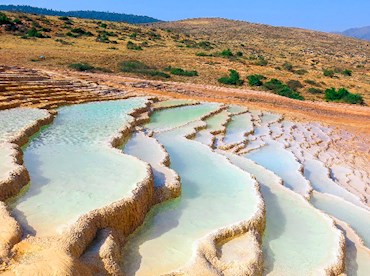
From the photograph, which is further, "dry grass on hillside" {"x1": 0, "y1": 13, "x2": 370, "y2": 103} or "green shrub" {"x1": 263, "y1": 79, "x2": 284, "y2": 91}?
"green shrub" {"x1": 263, "y1": 79, "x2": 284, "y2": 91}

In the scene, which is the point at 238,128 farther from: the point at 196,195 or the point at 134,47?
the point at 134,47

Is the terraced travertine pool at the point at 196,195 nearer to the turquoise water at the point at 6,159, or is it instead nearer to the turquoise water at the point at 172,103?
the turquoise water at the point at 6,159

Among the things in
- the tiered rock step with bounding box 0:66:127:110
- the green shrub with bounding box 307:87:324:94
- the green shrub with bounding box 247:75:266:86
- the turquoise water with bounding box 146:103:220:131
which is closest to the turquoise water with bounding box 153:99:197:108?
the turquoise water with bounding box 146:103:220:131

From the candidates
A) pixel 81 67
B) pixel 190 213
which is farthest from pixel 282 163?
pixel 81 67

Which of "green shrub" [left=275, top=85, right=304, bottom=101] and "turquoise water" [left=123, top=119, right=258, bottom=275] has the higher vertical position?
A: "turquoise water" [left=123, top=119, right=258, bottom=275]

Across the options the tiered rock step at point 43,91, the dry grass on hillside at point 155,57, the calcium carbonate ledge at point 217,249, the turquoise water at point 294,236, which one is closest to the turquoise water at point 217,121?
the tiered rock step at point 43,91

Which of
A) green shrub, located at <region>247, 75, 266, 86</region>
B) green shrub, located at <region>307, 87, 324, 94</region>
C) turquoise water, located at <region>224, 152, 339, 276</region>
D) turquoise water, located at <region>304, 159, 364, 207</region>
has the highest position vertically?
turquoise water, located at <region>224, 152, 339, 276</region>

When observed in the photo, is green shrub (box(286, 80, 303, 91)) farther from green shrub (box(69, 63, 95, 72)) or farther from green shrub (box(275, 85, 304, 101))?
green shrub (box(69, 63, 95, 72))

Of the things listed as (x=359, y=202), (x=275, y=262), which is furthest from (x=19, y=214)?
(x=359, y=202)
